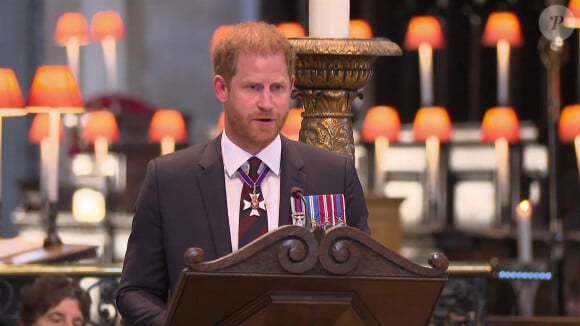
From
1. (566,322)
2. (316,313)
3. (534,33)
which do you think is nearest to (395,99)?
(534,33)

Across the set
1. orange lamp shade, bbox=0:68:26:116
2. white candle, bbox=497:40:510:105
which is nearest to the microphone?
orange lamp shade, bbox=0:68:26:116

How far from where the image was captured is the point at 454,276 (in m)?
5.62

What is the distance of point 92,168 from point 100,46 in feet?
10.3

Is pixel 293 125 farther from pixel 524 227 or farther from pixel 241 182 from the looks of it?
pixel 241 182

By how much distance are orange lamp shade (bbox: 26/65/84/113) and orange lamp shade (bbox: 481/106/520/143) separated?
502cm

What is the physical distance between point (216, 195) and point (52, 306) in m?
1.69

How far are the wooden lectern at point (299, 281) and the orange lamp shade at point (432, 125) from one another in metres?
11.0

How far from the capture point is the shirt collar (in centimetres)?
309

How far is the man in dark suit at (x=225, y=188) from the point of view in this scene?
2982mm

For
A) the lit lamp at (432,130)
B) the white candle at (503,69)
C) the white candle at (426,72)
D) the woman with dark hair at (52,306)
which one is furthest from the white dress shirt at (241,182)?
the white candle at (426,72)

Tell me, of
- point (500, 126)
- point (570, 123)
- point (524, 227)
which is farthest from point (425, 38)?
point (524, 227)

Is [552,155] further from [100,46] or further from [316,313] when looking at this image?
[100,46]

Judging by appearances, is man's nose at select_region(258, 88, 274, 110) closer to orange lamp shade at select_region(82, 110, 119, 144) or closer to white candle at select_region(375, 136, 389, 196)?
white candle at select_region(375, 136, 389, 196)

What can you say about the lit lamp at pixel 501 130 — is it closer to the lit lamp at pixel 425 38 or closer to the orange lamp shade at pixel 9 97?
the lit lamp at pixel 425 38
